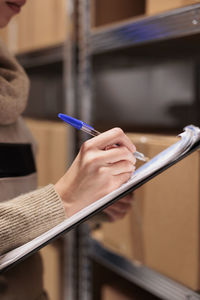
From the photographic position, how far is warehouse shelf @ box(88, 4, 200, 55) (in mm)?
671

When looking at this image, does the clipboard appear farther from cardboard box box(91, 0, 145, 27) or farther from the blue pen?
cardboard box box(91, 0, 145, 27)

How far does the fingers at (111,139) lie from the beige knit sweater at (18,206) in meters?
0.10

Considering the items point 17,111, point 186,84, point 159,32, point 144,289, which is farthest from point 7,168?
point 186,84

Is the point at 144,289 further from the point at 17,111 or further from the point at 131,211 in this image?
the point at 17,111

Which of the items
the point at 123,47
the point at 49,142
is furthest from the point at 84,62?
the point at 49,142

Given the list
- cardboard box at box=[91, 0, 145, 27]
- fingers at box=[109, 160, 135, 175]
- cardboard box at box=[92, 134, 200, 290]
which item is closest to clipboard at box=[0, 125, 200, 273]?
fingers at box=[109, 160, 135, 175]

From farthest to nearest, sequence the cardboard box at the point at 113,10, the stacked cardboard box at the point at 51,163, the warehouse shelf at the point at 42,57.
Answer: the warehouse shelf at the point at 42,57
the cardboard box at the point at 113,10
the stacked cardboard box at the point at 51,163

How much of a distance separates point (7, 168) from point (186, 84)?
66 centimetres

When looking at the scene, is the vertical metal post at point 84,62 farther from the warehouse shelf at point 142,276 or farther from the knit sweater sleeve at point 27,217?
the knit sweater sleeve at point 27,217

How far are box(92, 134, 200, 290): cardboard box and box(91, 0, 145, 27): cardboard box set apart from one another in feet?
1.18

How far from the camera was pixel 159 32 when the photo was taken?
0.74 metres

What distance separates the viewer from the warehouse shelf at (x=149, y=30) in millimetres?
671

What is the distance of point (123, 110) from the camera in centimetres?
98

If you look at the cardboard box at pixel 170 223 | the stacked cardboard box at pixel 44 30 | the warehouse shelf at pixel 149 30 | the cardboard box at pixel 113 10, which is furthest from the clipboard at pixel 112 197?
the stacked cardboard box at pixel 44 30
